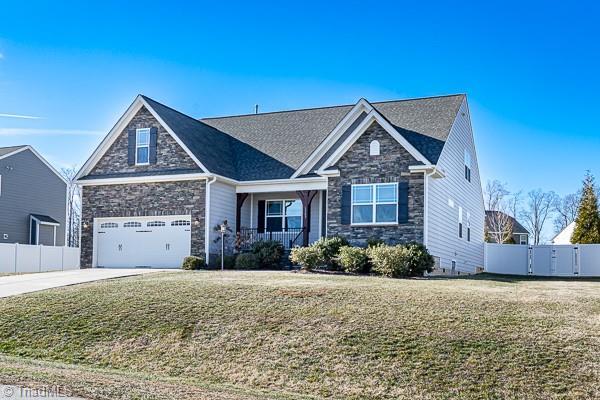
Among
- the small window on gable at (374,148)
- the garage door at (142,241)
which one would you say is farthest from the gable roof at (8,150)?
the small window on gable at (374,148)

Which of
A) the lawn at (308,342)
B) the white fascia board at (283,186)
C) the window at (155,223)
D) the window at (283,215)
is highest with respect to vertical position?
the white fascia board at (283,186)

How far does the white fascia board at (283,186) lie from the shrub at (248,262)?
3101 millimetres

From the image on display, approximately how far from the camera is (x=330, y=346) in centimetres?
1147

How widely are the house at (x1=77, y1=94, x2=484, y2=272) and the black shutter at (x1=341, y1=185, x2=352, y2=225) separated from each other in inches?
1.3

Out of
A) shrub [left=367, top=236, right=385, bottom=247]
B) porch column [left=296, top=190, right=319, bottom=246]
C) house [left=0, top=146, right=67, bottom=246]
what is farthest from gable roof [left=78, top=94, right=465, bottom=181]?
house [left=0, top=146, right=67, bottom=246]

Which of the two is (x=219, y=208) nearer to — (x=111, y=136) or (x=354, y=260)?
(x=111, y=136)

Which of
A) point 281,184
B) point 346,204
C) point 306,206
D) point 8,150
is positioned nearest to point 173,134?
point 281,184

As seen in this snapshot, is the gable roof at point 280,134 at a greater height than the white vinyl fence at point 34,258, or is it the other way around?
the gable roof at point 280,134

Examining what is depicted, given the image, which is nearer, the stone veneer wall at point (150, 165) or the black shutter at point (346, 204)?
the black shutter at point (346, 204)

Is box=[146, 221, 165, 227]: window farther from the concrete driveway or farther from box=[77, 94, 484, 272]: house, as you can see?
the concrete driveway

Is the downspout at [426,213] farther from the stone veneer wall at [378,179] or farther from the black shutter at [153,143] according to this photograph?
→ the black shutter at [153,143]

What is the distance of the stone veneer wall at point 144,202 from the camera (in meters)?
24.6

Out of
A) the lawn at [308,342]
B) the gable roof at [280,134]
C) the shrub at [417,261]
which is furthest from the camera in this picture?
the gable roof at [280,134]

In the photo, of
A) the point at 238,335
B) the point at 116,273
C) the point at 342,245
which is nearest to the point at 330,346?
the point at 238,335
